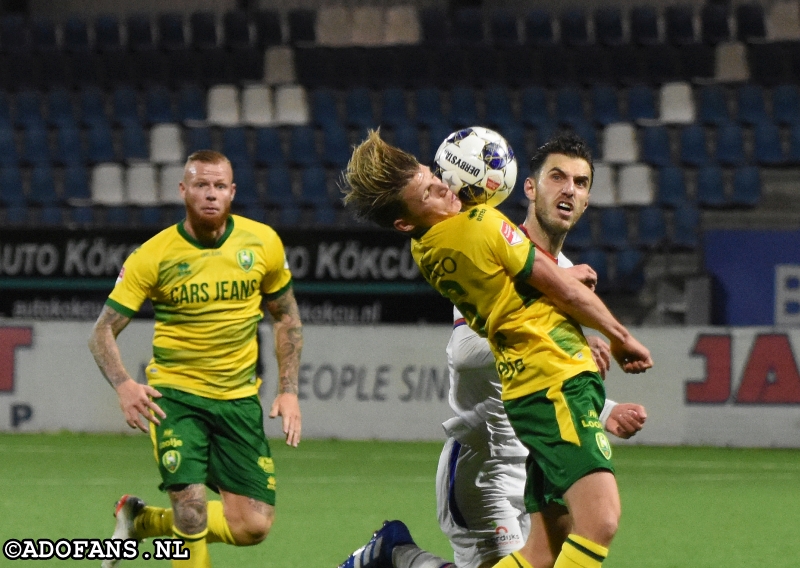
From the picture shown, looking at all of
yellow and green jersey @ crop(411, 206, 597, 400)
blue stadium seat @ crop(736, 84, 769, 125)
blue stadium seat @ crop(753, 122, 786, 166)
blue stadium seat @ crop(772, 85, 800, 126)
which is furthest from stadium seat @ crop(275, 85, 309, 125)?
yellow and green jersey @ crop(411, 206, 597, 400)

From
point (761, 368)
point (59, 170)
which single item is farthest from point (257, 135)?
point (761, 368)

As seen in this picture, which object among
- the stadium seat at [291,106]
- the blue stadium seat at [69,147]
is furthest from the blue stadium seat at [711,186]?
the blue stadium seat at [69,147]

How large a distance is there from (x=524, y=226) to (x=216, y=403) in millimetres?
1623

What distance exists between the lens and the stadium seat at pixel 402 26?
1902cm

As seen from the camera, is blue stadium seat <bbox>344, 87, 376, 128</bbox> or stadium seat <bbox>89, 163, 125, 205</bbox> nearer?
stadium seat <bbox>89, 163, 125, 205</bbox>

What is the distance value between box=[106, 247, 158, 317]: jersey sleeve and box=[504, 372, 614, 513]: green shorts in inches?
77.4

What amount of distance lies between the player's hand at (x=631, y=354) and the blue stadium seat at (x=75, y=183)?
14.2 metres

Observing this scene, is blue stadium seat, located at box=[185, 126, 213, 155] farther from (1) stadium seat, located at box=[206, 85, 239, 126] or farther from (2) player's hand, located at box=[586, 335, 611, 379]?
(2) player's hand, located at box=[586, 335, 611, 379]

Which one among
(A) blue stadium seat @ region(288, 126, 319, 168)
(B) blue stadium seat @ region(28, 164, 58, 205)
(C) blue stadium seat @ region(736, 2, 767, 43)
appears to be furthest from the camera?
(C) blue stadium seat @ region(736, 2, 767, 43)

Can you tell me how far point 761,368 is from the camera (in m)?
12.9

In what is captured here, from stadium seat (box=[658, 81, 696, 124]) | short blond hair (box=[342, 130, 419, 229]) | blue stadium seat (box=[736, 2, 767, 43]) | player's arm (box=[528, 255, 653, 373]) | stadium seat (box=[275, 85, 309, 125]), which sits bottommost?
player's arm (box=[528, 255, 653, 373])

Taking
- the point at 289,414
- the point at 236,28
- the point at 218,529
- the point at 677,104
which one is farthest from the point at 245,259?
the point at 236,28

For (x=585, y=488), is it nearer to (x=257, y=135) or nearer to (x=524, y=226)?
(x=524, y=226)

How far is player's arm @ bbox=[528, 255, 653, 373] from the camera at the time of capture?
14.6 ft
